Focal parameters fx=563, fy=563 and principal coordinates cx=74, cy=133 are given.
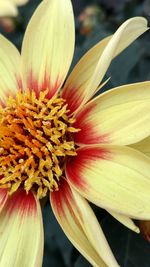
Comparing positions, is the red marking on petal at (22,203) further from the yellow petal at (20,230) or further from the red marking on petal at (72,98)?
the red marking on petal at (72,98)

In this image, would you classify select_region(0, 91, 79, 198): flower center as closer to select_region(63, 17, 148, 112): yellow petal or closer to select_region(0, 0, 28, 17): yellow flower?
select_region(63, 17, 148, 112): yellow petal

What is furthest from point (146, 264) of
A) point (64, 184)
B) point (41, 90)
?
point (41, 90)

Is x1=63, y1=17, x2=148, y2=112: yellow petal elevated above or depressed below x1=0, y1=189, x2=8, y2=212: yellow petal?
above

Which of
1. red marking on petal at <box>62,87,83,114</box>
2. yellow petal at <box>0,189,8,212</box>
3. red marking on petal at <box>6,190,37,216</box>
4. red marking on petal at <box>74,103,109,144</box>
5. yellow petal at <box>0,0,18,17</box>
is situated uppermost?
yellow petal at <box>0,0,18,17</box>

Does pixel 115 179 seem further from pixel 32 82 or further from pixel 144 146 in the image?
pixel 32 82

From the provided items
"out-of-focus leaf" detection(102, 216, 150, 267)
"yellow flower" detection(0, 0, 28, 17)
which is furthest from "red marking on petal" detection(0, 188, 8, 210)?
"yellow flower" detection(0, 0, 28, 17)

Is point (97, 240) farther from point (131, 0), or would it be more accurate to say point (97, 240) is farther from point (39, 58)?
point (131, 0)

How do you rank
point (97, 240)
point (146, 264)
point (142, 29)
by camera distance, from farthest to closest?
point (146, 264) → point (142, 29) → point (97, 240)
